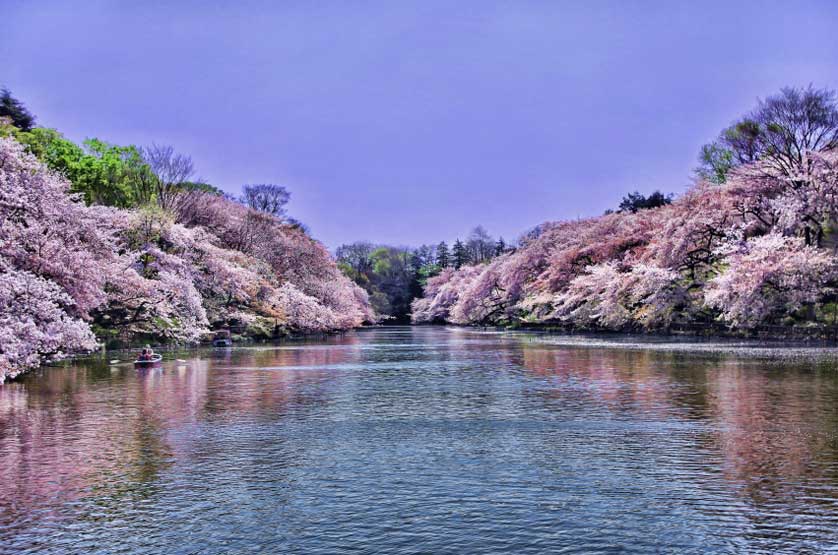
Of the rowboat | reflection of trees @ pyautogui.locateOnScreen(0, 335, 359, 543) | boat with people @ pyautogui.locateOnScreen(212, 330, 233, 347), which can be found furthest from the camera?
boat with people @ pyautogui.locateOnScreen(212, 330, 233, 347)

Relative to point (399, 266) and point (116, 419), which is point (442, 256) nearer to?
point (399, 266)

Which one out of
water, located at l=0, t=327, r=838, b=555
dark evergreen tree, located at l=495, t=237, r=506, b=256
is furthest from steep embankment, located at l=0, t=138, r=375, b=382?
dark evergreen tree, located at l=495, t=237, r=506, b=256

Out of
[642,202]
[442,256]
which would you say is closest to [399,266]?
[442,256]

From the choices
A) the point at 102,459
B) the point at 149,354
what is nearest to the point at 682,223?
the point at 149,354

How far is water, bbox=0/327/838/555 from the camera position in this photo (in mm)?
11438

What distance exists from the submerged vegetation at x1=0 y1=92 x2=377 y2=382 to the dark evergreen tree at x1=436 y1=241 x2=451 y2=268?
258ft

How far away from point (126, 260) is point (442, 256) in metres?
138

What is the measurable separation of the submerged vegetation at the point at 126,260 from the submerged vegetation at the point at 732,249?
2848cm

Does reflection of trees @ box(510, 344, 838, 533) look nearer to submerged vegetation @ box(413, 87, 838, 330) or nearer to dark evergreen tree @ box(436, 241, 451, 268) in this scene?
submerged vegetation @ box(413, 87, 838, 330)

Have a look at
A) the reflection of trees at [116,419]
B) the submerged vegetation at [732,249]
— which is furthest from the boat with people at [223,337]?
the submerged vegetation at [732,249]

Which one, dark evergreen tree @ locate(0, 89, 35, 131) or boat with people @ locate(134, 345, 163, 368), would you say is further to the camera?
dark evergreen tree @ locate(0, 89, 35, 131)

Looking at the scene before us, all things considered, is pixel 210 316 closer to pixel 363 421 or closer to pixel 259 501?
pixel 363 421

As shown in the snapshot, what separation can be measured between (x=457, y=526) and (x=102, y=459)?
8502mm

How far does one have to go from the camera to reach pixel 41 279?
102 ft
